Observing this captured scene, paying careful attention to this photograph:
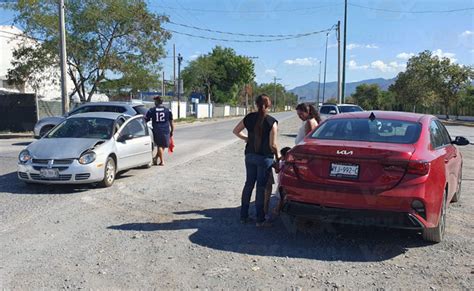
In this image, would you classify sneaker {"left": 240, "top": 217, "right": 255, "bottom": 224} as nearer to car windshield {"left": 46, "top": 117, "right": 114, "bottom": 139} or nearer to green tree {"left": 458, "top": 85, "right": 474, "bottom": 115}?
car windshield {"left": 46, "top": 117, "right": 114, "bottom": 139}

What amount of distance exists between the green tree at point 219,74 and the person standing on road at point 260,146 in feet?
218

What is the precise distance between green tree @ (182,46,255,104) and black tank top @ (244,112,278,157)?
66388mm

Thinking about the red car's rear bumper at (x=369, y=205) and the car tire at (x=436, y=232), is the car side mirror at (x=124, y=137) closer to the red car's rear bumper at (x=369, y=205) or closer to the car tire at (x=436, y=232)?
the red car's rear bumper at (x=369, y=205)

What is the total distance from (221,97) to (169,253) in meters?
74.0

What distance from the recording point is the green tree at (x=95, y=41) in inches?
1086

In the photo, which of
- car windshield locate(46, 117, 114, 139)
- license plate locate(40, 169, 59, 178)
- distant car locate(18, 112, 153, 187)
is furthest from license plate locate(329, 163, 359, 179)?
car windshield locate(46, 117, 114, 139)

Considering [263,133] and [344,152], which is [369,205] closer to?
[344,152]

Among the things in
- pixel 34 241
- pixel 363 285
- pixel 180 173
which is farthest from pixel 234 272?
pixel 180 173

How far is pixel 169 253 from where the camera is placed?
5.18 meters

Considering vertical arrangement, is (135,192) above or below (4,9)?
below

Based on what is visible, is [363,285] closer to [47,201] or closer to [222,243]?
[222,243]

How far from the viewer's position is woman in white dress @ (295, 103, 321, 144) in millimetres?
6889

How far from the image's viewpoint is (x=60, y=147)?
851cm

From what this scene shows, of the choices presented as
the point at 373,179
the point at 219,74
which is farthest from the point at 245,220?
the point at 219,74
